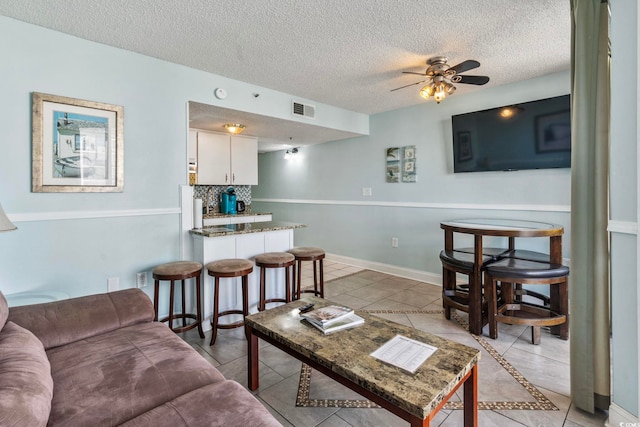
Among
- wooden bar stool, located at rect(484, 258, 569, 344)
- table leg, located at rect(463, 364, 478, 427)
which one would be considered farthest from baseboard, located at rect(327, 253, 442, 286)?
table leg, located at rect(463, 364, 478, 427)

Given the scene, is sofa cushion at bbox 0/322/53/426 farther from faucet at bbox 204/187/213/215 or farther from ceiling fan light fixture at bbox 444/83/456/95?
faucet at bbox 204/187/213/215

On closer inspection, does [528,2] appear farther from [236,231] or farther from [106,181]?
[106,181]

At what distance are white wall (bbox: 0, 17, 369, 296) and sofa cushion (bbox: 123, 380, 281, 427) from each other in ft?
6.25

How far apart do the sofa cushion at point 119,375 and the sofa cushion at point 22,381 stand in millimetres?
113

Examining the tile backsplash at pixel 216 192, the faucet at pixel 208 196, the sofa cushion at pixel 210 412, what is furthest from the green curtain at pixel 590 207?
the faucet at pixel 208 196

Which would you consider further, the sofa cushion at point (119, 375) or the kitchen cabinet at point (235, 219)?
the kitchen cabinet at point (235, 219)

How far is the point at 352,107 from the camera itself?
171 inches

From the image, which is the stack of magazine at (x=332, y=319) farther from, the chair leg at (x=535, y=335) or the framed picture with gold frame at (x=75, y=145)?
the framed picture with gold frame at (x=75, y=145)

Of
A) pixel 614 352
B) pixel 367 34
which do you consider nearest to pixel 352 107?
pixel 367 34

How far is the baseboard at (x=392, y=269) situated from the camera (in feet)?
13.5

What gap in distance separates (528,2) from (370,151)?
2.91 metres

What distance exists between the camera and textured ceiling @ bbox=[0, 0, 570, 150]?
201 cm

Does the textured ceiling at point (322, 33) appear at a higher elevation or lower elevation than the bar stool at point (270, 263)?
higher

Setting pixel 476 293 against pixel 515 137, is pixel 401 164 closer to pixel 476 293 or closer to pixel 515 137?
pixel 515 137
